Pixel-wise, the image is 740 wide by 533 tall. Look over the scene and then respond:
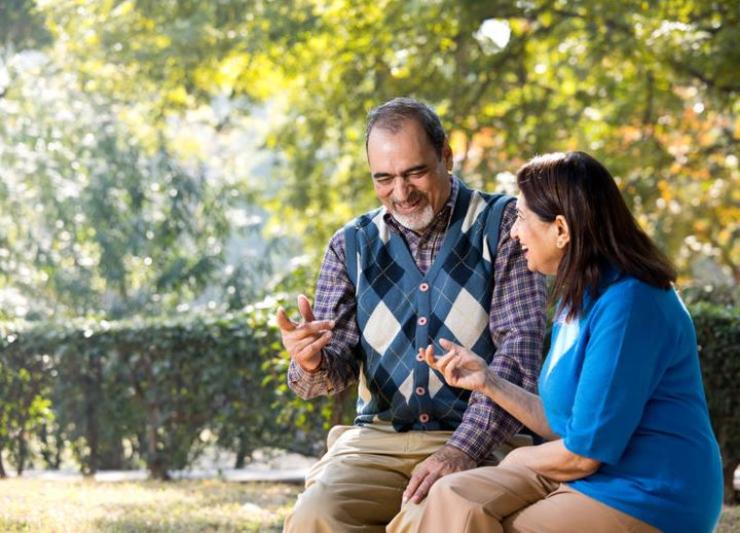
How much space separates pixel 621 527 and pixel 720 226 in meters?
14.9

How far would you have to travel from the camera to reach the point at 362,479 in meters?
3.60

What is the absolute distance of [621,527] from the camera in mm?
2871

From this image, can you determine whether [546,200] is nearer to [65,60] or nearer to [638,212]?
[638,212]

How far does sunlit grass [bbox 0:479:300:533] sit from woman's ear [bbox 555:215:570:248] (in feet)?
10.3

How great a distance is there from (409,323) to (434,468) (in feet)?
1.79

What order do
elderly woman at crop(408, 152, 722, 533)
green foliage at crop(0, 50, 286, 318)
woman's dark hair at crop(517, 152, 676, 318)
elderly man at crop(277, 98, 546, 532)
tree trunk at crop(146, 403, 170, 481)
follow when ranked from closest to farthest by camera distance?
elderly woman at crop(408, 152, 722, 533), woman's dark hair at crop(517, 152, 676, 318), elderly man at crop(277, 98, 546, 532), tree trunk at crop(146, 403, 170, 481), green foliage at crop(0, 50, 286, 318)

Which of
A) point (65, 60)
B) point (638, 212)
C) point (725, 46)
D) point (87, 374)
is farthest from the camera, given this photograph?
point (65, 60)

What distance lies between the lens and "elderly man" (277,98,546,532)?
3566mm

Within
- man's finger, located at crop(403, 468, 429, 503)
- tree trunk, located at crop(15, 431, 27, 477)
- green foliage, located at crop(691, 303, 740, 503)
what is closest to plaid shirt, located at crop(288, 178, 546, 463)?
man's finger, located at crop(403, 468, 429, 503)

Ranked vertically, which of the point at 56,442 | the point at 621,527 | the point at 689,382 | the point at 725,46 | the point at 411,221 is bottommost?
the point at 56,442

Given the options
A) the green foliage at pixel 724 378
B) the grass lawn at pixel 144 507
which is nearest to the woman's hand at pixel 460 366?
the grass lawn at pixel 144 507

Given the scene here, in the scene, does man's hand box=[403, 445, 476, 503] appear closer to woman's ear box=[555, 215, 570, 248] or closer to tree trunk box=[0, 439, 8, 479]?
woman's ear box=[555, 215, 570, 248]

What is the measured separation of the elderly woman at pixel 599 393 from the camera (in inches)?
113

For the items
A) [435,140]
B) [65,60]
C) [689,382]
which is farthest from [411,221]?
[65,60]
